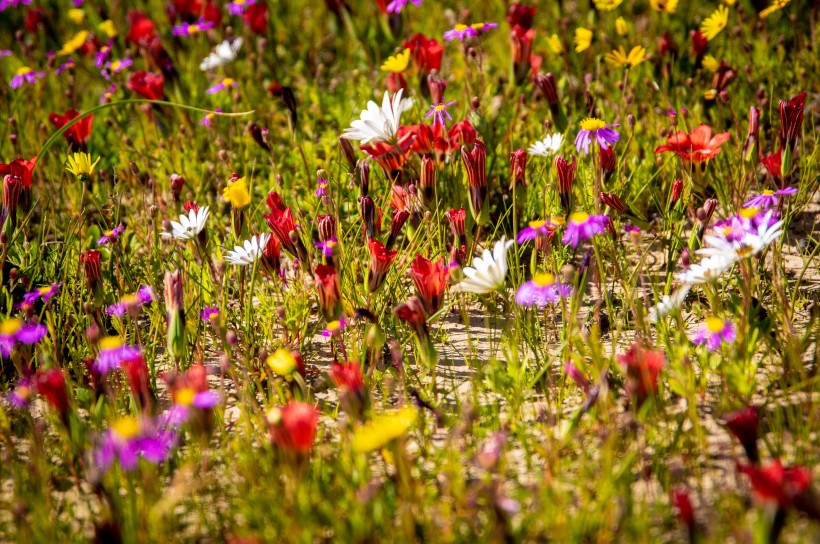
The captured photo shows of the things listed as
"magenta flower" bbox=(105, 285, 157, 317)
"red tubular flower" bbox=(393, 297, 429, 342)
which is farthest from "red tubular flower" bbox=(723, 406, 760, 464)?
"magenta flower" bbox=(105, 285, 157, 317)

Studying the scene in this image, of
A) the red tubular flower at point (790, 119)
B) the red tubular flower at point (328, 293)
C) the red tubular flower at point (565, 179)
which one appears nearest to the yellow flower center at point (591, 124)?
the red tubular flower at point (565, 179)

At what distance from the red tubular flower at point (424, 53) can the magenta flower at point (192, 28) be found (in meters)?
1.21

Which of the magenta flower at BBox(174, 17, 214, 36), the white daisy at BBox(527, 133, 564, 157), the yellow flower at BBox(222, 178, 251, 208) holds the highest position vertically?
the magenta flower at BBox(174, 17, 214, 36)

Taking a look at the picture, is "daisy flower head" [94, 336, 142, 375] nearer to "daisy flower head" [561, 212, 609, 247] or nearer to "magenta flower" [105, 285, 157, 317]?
"magenta flower" [105, 285, 157, 317]

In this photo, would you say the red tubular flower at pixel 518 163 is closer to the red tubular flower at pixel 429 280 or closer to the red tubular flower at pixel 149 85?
the red tubular flower at pixel 429 280

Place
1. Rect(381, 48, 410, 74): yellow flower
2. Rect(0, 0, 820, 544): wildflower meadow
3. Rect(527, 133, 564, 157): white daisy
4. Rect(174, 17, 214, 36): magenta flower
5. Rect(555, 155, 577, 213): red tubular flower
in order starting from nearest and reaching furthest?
Rect(0, 0, 820, 544): wildflower meadow → Rect(555, 155, 577, 213): red tubular flower → Rect(527, 133, 564, 157): white daisy → Rect(381, 48, 410, 74): yellow flower → Rect(174, 17, 214, 36): magenta flower

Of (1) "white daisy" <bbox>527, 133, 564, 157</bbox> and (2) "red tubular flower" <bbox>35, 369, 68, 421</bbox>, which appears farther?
(1) "white daisy" <bbox>527, 133, 564, 157</bbox>

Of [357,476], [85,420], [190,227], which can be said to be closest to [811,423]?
[357,476]

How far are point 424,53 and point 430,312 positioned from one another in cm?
125

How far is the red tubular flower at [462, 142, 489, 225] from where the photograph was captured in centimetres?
203

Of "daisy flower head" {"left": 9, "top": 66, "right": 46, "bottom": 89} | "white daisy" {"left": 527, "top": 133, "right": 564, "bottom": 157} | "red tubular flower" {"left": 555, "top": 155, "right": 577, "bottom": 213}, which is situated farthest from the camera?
"daisy flower head" {"left": 9, "top": 66, "right": 46, "bottom": 89}

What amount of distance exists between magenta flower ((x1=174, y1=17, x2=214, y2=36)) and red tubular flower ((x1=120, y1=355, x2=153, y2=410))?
2268mm

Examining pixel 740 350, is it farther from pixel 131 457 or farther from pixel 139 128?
pixel 139 128

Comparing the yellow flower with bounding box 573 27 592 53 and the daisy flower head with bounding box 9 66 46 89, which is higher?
the daisy flower head with bounding box 9 66 46 89
